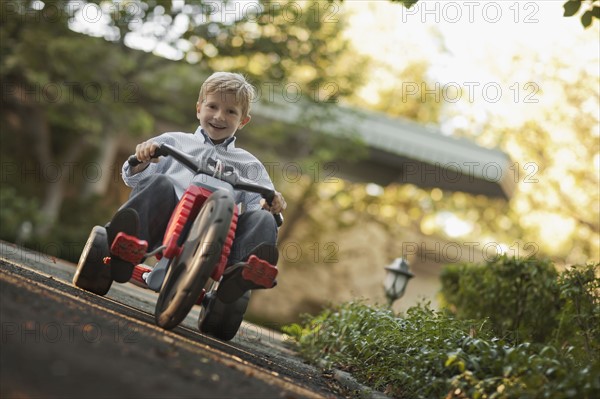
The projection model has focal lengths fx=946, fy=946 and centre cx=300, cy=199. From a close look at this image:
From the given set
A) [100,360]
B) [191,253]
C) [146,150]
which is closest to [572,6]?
[146,150]

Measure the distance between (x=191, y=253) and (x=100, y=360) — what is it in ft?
5.24

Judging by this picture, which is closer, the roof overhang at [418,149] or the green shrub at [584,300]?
the green shrub at [584,300]

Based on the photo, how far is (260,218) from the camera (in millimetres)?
5402

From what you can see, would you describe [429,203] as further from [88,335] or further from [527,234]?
[88,335]

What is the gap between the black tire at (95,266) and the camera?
18.4 ft

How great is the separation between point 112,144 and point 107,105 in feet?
18.3

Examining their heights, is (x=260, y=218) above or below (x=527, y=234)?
below

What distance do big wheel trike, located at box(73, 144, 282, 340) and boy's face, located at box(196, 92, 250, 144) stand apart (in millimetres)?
395

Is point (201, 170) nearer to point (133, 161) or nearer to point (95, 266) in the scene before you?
point (133, 161)

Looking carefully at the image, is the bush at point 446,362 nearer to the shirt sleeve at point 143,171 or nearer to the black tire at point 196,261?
the black tire at point 196,261

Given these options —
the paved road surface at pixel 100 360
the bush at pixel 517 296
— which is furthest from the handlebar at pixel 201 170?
the bush at pixel 517 296

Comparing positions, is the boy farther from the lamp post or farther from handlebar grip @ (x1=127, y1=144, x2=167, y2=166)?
the lamp post

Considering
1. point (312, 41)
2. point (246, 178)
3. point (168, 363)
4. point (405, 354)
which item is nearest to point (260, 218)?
point (246, 178)

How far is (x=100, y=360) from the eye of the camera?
11.1 ft
